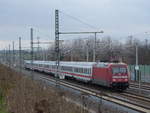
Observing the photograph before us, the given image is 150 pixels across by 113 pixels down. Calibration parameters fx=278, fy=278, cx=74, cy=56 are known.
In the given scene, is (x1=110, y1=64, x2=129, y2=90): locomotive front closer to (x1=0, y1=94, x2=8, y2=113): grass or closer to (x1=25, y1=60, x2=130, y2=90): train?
(x1=25, y1=60, x2=130, y2=90): train

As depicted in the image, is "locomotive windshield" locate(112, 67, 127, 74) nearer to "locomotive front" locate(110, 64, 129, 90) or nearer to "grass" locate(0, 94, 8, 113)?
"locomotive front" locate(110, 64, 129, 90)

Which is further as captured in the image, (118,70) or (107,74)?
(118,70)

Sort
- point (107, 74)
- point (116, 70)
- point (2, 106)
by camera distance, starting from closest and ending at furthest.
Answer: point (2, 106) < point (107, 74) < point (116, 70)

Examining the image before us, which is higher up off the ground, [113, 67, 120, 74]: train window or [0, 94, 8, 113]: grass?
[113, 67, 120, 74]: train window

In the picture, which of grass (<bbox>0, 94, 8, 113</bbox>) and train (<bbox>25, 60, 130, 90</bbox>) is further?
train (<bbox>25, 60, 130, 90</bbox>)

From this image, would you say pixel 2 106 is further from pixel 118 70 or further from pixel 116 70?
pixel 118 70

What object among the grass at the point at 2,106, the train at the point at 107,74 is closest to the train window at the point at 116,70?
the train at the point at 107,74

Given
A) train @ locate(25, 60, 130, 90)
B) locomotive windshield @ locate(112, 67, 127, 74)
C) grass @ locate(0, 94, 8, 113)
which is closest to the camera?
grass @ locate(0, 94, 8, 113)

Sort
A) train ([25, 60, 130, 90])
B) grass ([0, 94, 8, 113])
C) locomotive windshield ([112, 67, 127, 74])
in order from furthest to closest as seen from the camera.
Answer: locomotive windshield ([112, 67, 127, 74])
train ([25, 60, 130, 90])
grass ([0, 94, 8, 113])

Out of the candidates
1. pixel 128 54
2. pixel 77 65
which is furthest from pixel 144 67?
pixel 128 54

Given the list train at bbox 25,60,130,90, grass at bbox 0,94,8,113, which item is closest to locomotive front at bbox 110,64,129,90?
train at bbox 25,60,130,90

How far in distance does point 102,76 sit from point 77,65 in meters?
10.7

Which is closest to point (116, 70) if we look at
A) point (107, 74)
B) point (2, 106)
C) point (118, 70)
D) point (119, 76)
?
point (118, 70)

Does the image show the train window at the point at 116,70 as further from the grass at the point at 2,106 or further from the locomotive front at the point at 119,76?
the grass at the point at 2,106
